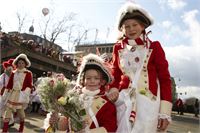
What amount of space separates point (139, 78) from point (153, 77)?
0.51 ft

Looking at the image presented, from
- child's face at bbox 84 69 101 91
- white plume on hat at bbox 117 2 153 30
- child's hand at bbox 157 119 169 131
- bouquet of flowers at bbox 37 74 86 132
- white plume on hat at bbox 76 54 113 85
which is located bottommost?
child's hand at bbox 157 119 169 131

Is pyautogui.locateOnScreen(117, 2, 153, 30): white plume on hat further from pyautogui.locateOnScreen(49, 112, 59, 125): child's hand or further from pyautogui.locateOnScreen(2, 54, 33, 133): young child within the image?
pyautogui.locateOnScreen(2, 54, 33, 133): young child

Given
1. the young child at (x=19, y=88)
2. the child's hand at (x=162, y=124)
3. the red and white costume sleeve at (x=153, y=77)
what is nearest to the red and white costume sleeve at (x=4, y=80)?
the young child at (x=19, y=88)

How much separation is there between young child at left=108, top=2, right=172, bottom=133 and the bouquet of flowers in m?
0.42

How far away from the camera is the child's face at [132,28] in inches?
160

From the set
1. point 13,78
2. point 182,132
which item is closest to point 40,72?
point 182,132

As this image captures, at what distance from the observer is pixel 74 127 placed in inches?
138

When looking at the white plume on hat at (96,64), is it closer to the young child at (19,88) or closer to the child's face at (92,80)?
the child's face at (92,80)

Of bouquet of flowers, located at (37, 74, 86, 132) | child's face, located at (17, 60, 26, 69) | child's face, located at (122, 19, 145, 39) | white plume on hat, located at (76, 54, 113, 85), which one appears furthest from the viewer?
child's face, located at (17, 60, 26, 69)

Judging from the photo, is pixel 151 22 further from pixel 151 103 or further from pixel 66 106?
pixel 66 106

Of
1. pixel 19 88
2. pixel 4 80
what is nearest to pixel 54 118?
pixel 19 88

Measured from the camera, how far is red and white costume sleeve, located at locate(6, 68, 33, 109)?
951cm

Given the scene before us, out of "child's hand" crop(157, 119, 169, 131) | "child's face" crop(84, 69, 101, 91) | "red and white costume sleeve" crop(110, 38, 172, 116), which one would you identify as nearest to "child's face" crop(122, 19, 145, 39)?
"red and white costume sleeve" crop(110, 38, 172, 116)

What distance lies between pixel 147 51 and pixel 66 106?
1.16m
